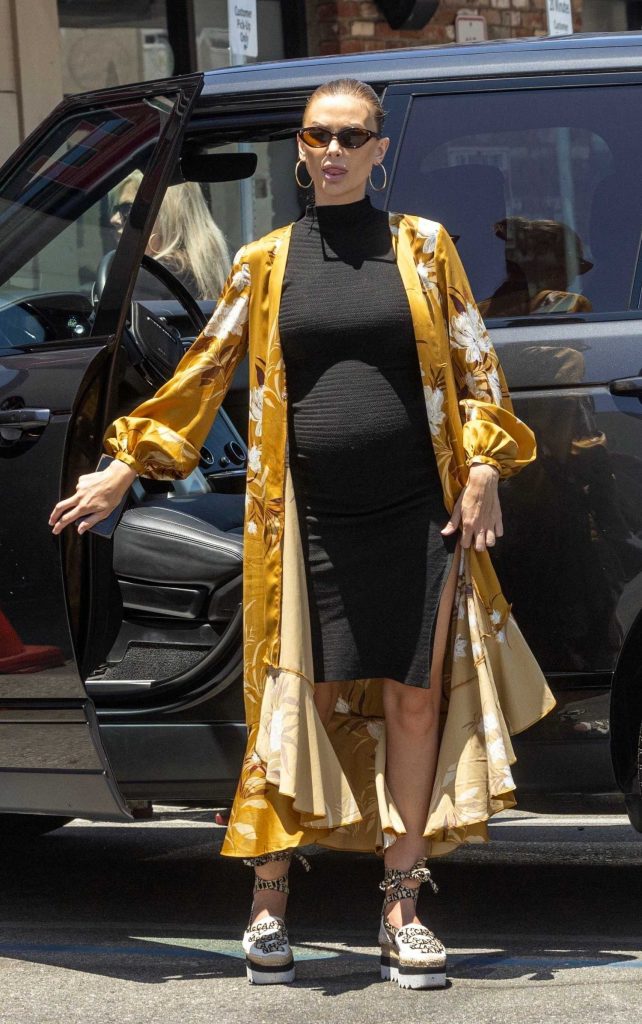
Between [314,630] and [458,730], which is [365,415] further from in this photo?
[458,730]

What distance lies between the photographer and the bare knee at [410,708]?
3.30 meters

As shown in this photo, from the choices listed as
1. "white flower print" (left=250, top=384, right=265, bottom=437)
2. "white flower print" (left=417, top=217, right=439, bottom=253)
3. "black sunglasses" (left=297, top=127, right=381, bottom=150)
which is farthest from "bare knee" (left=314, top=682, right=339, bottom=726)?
"black sunglasses" (left=297, top=127, right=381, bottom=150)

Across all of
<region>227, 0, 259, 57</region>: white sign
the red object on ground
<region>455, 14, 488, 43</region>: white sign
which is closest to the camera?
the red object on ground

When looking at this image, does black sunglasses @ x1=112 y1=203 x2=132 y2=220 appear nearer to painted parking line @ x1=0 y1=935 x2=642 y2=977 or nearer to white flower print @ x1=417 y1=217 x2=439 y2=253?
white flower print @ x1=417 y1=217 x2=439 y2=253

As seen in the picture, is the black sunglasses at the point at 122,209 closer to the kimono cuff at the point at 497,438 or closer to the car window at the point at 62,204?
the car window at the point at 62,204

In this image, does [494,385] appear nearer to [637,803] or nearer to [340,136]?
[340,136]

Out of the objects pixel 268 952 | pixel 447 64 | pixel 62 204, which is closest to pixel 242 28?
pixel 62 204

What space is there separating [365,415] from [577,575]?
0.53 m

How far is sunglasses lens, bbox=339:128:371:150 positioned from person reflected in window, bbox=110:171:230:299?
133cm

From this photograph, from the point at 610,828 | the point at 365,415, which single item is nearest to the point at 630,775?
the point at 365,415

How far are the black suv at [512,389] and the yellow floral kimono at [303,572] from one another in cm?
12

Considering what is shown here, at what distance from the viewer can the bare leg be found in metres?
3.31

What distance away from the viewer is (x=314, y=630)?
129 inches

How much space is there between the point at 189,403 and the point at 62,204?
2.48 ft
